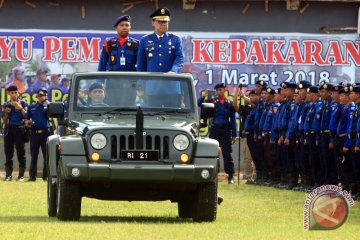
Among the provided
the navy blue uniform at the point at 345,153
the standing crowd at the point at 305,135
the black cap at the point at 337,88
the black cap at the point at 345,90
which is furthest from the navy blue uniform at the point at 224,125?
the black cap at the point at 345,90

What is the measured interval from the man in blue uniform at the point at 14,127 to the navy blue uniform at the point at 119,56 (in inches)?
549

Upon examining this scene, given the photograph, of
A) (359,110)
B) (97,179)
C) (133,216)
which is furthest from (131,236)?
(359,110)

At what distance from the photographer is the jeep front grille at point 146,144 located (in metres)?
16.5

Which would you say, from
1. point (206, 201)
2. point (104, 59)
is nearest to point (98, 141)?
point (206, 201)

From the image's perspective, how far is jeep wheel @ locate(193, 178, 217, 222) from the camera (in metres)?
16.8

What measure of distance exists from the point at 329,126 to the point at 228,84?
12304 mm

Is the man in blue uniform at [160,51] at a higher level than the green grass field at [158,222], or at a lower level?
higher

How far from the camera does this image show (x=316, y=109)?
26.7 metres

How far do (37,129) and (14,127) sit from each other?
69cm

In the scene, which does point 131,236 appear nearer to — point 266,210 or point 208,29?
point 266,210

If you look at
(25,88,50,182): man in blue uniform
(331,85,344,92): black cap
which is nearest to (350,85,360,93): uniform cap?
(331,85,344,92): black cap

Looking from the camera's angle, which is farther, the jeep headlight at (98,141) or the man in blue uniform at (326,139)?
the man in blue uniform at (326,139)

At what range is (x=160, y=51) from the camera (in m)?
19.1

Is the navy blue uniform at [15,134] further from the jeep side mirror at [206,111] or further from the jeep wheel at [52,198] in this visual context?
the jeep side mirror at [206,111]
